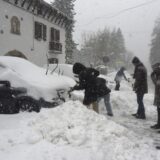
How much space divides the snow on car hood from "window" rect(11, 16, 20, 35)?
926cm

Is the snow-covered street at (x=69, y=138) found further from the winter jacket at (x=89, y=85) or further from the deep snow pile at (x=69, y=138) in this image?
the winter jacket at (x=89, y=85)

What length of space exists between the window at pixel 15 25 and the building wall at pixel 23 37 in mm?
205

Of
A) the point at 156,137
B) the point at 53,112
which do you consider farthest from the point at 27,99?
the point at 156,137

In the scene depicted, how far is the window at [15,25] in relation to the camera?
764 inches

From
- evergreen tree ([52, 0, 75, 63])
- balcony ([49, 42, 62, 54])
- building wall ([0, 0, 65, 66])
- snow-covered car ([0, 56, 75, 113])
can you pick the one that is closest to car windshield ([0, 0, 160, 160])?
snow-covered car ([0, 56, 75, 113])

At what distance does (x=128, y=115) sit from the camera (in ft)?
36.1

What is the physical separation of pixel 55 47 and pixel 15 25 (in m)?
6.98

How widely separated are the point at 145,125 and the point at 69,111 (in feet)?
9.33

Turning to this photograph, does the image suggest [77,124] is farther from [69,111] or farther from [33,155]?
[33,155]

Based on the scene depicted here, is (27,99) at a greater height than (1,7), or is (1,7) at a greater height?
(1,7)

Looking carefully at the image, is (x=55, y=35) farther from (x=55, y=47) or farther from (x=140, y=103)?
(x=140, y=103)

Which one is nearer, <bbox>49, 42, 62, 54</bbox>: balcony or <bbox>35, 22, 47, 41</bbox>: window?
<bbox>35, 22, 47, 41</bbox>: window

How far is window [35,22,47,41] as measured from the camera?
A: 23.0 metres

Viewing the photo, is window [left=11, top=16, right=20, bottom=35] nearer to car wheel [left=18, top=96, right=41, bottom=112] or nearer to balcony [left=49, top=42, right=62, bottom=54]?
balcony [left=49, top=42, right=62, bottom=54]
